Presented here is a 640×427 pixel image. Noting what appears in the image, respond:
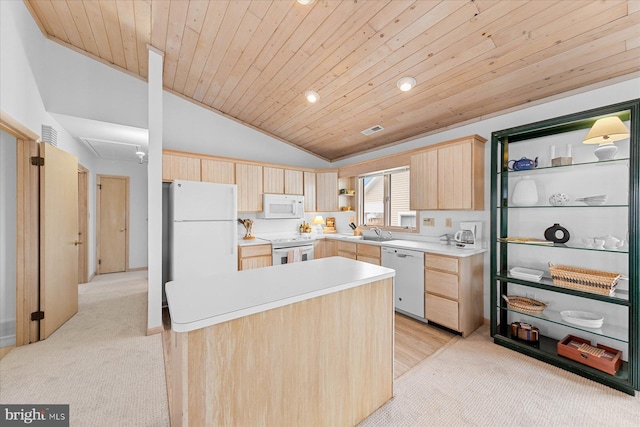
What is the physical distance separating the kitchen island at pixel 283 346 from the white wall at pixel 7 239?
2.69 m

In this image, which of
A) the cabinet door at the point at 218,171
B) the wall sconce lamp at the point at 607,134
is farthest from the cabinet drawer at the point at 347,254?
the wall sconce lamp at the point at 607,134

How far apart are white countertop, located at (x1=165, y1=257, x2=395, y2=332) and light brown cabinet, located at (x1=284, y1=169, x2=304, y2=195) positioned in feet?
8.89

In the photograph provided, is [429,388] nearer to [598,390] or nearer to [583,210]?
[598,390]

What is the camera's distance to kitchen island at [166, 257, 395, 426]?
101cm

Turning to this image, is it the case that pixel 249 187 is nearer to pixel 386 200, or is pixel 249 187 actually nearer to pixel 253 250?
pixel 253 250

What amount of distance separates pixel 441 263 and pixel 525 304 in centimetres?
83

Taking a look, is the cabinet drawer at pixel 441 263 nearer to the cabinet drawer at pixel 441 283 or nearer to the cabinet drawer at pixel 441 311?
the cabinet drawer at pixel 441 283

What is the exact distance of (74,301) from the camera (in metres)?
3.28

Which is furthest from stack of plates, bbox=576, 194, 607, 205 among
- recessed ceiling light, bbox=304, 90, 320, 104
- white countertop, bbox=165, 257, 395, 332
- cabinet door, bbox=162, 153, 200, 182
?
cabinet door, bbox=162, 153, 200, 182

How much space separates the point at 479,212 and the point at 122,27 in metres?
4.50

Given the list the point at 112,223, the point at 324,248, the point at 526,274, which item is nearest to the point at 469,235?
the point at 526,274

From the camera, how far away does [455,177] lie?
296cm

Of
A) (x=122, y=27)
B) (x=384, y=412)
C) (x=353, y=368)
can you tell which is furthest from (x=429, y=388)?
(x=122, y=27)

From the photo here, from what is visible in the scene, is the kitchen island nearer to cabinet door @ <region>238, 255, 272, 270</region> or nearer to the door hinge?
cabinet door @ <region>238, 255, 272, 270</region>
